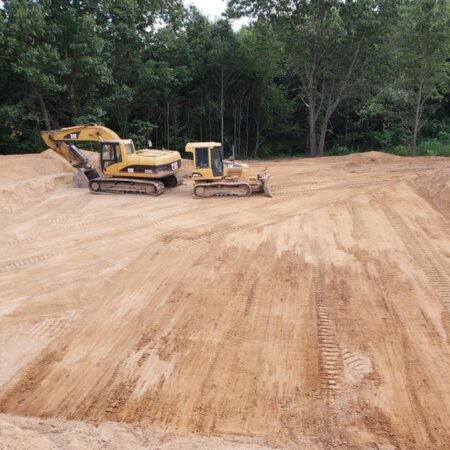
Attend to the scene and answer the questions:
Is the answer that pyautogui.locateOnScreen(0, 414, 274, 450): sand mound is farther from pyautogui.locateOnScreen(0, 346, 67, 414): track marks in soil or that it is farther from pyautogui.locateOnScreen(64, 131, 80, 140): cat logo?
pyautogui.locateOnScreen(64, 131, 80, 140): cat logo

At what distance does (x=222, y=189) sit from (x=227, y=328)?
851cm

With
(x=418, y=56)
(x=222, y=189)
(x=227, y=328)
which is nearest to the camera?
(x=227, y=328)

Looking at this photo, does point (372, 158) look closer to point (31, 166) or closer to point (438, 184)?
point (438, 184)

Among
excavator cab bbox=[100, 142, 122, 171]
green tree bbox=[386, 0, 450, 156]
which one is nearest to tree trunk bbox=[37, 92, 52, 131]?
excavator cab bbox=[100, 142, 122, 171]

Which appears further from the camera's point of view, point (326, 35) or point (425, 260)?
point (326, 35)

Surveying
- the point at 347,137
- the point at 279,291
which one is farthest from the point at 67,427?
the point at 347,137

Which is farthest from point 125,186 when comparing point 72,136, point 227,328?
point 227,328

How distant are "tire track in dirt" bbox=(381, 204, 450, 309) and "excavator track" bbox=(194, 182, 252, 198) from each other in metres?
4.47

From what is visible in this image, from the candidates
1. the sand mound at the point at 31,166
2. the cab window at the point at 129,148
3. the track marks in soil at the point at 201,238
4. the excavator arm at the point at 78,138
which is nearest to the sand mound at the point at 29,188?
the sand mound at the point at 31,166

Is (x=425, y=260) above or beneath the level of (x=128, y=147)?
beneath

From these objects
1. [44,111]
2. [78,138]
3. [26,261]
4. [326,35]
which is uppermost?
[326,35]

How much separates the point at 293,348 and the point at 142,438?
2433mm

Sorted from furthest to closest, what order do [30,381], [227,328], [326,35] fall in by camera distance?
[326,35], [227,328], [30,381]

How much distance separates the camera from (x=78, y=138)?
16.2 metres
